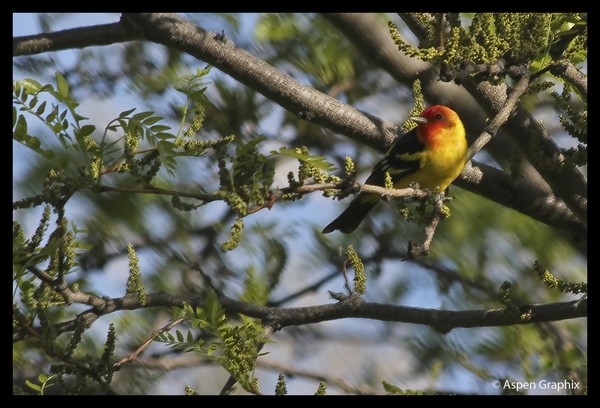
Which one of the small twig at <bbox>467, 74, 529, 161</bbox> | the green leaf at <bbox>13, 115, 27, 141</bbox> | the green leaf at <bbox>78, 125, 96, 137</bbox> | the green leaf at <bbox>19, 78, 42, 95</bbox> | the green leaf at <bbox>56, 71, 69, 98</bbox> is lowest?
the green leaf at <bbox>13, 115, 27, 141</bbox>

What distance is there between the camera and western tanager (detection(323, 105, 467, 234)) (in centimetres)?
427

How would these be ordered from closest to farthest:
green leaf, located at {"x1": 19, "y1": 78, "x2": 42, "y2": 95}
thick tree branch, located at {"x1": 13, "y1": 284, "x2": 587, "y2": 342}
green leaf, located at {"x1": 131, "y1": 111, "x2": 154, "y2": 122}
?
green leaf, located at {"x1": 19, "y1": 78, "x2": 42, "y2": 95}
green leaf, located at {"x1": 131, "y1": 111, "x2": 154, "y2": 122}
thick tree branch, located at {"x1": 13, "y1": 284, "x2": 587, "y2": 342}

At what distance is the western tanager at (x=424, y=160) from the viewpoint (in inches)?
168


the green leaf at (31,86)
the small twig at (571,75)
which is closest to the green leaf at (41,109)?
the green leaf at (31,86)

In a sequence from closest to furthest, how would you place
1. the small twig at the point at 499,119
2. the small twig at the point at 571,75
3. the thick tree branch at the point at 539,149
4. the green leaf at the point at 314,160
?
the green leaf at the point at 314,160, the small twig at the point at 499,119, the small twig at the point at 571,75, the thick tree branch at the point at 539,149

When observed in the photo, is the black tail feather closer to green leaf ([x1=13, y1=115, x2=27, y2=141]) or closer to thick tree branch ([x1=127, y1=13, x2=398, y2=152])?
thick tree branch ([x1=127, y1=13, x2=398, y2=152])

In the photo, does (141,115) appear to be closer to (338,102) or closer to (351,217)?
(338,102)

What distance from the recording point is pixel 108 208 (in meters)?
4.60

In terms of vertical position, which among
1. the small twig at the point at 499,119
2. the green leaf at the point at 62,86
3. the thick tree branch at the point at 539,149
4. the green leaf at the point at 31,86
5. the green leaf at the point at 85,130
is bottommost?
the green leaf at the point at 85,130

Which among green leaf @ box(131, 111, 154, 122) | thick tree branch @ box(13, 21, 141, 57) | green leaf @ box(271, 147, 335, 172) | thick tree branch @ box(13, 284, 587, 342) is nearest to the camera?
green leaf @ box(271, 147, 335, 172)

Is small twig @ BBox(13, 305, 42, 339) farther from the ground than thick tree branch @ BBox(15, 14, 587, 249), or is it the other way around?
thick tree branch @ BBox(15, 14, 587, 249)

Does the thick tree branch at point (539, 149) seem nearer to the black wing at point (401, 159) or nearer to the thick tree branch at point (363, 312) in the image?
the black wing at point (401, 159)

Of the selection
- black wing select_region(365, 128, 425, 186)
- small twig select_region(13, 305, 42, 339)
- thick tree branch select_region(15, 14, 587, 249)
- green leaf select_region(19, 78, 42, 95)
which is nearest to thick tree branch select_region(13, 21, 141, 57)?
thick tree branch select_region(15, 14, 587, 249)

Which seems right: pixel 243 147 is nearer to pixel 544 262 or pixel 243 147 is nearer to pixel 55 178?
pixel 55 178
